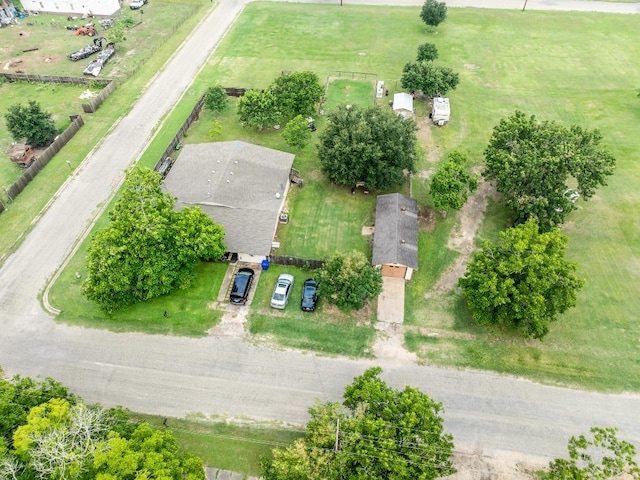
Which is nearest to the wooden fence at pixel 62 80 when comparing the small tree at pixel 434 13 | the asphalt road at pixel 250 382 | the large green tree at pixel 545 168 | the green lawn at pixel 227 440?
the asphalt road at pixel 250 382

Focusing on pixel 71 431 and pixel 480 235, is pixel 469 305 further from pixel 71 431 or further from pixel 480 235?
pixel 71 431

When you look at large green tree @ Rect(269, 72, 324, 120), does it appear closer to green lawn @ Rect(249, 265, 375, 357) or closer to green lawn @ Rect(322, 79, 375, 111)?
green lawn @ Rect(322, 79, 375, 111)

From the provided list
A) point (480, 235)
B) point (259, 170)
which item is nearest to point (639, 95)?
point (480, 235)

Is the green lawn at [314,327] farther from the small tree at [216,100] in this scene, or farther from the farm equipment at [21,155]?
the farm equipment at [21,155]

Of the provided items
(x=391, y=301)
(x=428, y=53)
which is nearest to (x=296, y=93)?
(x=428, y=53)

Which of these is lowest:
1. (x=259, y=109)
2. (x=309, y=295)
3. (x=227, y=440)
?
(x=227, y=440)

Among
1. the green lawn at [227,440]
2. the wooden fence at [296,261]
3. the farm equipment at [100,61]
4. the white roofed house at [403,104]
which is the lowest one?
the green lawn at [227,440]

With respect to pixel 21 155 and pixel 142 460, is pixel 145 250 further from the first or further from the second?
pixel 21 155
